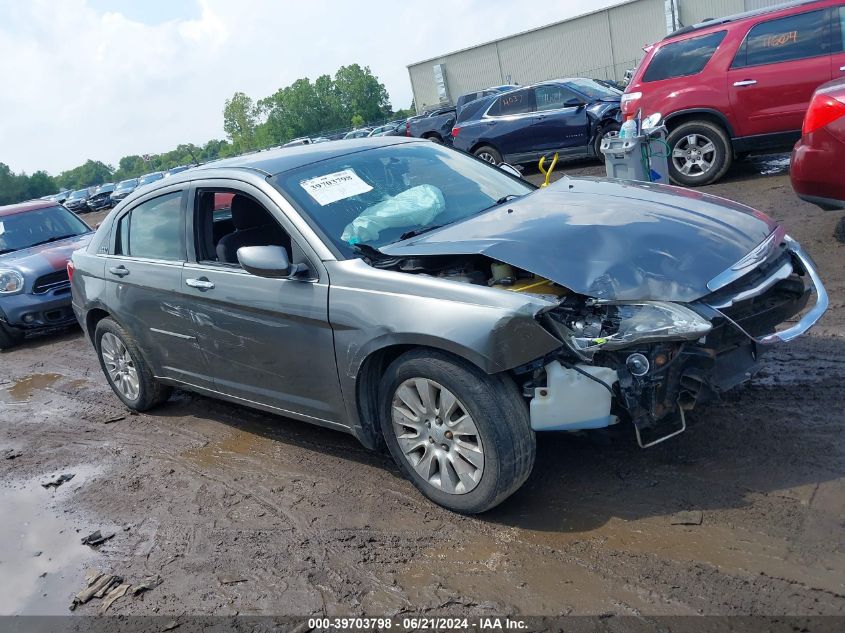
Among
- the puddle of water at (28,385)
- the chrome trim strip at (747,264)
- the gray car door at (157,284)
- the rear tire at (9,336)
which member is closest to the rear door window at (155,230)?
the gray car door at (157,284)

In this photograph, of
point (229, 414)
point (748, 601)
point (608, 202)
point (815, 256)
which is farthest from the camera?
point (815, 256)

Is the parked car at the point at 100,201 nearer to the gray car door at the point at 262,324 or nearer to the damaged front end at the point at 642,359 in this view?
the gray car door at the point at 262,324

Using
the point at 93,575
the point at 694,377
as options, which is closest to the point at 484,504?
the point at 694,377

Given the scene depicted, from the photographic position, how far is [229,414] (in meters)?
5.69

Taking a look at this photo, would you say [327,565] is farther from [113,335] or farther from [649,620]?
[113,335]

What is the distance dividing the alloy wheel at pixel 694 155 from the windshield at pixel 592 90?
4.41m

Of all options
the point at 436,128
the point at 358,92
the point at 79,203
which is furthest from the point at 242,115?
the point at 436,128

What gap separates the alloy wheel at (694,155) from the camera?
393 inches

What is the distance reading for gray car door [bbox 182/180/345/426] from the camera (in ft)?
13.1

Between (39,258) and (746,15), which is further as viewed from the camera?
(746,15)

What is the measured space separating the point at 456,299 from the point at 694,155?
787cm

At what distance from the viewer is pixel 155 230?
17.1 feet

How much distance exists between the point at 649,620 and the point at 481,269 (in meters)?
1.74

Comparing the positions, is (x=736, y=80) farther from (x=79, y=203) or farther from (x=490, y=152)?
(x=79, y=203)
